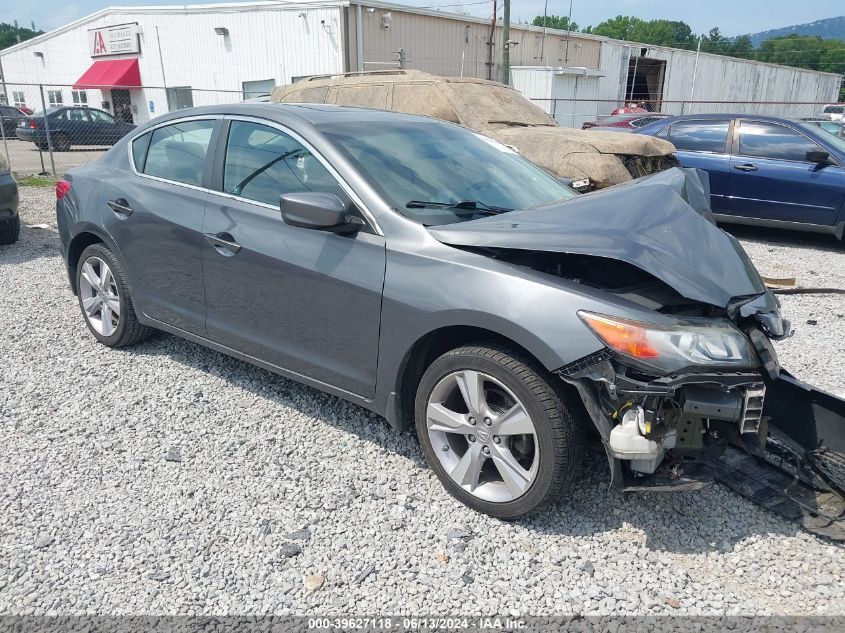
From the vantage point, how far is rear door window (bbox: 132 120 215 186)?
3.99m

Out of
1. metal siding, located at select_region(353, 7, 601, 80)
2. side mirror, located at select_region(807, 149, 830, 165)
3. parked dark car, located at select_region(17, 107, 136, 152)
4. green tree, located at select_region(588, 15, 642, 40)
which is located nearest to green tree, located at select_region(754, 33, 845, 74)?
green tree, located at select_region(588, 15, 642, 40)

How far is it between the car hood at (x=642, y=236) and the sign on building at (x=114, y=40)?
31.2 m

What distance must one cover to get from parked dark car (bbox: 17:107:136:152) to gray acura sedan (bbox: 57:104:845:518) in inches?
713

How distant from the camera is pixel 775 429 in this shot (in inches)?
122

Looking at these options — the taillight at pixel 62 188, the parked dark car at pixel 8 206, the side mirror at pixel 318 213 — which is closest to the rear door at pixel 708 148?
the side mirror at pixel 318 213

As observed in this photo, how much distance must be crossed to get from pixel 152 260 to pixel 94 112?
20523mm

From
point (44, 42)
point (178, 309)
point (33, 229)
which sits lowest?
point (33, 229)

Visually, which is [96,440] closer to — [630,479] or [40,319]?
[40,319]

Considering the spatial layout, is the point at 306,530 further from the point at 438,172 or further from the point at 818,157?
the point at 818,157

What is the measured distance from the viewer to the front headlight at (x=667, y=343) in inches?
99.0

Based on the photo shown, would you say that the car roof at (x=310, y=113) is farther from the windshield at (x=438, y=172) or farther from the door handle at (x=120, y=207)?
the door handle at (x=120, y=207)

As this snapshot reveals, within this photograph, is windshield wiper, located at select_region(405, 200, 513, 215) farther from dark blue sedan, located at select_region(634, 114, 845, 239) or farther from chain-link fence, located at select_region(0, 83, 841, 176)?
chain-link fence, located at select_region(0, 83, 841, 176)

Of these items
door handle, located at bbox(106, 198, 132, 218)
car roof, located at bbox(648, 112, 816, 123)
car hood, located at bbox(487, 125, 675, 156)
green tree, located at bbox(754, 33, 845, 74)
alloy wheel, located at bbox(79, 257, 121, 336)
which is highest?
green tree, located at bbox(754, 33, 845, 74)

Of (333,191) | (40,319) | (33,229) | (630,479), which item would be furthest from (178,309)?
(33,229)
